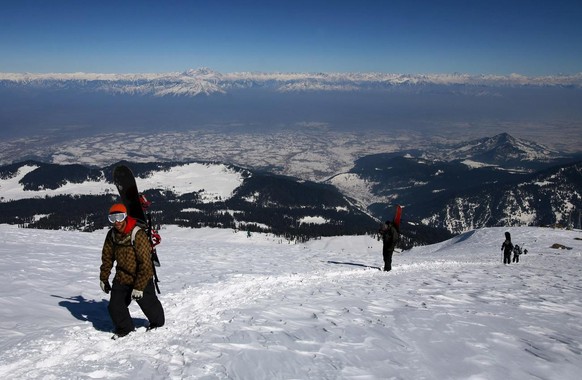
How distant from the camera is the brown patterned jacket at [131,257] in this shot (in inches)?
333

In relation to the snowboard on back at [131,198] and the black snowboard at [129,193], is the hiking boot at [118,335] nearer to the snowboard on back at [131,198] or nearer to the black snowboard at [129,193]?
the snowboard on back at [131,198]

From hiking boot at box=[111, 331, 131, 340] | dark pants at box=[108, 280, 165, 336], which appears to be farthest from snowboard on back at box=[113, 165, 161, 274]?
hiking boot at box=[111, 331, 131, 340]

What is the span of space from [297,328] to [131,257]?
15.0 feet

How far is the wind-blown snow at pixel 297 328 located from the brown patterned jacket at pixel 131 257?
136 cm

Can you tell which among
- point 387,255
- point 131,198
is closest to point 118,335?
point 131,198

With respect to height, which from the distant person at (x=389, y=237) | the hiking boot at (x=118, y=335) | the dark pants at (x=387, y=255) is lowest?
the dark pants at (x=387, y=255)

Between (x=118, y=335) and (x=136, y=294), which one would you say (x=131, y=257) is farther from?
(x=118, y=335)

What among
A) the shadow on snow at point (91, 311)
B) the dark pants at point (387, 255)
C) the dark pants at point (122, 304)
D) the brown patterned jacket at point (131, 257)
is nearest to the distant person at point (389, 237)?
the dark pants at point (387, 255)

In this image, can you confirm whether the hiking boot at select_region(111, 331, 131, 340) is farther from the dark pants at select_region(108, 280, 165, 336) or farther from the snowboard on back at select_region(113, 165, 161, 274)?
the snowboard on back at select_region(113, 165, 161, 274)

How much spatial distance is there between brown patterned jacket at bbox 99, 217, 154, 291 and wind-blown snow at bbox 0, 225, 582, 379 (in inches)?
53.7

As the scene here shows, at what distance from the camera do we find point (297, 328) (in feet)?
32.1

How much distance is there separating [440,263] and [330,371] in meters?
22.9

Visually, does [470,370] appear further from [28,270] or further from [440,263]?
[440,263]

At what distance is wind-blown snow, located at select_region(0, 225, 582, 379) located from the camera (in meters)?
7.05
